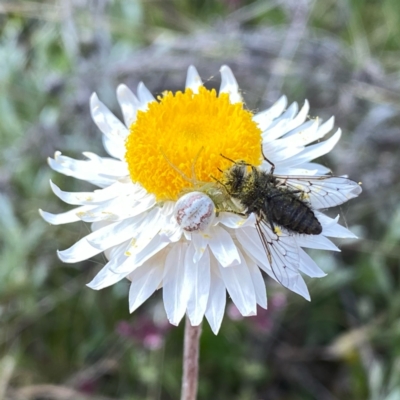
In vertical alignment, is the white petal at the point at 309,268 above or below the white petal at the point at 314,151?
below

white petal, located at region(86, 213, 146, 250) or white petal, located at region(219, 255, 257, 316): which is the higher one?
white petal, located at region(86, 213, 146, 250)

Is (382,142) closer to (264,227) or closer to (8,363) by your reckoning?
(264,227)

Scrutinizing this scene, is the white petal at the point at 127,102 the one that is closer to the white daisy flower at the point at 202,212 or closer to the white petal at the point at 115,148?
the white petal at the point at 115,148

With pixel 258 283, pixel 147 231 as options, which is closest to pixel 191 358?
pixel 258 283

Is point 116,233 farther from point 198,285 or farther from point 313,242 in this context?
point 313,242

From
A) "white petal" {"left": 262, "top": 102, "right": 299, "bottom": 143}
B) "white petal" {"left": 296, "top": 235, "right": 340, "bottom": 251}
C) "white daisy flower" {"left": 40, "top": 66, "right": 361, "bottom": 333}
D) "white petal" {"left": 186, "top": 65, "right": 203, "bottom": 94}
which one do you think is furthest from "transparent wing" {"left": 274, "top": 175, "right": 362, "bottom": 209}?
"white petal" {"left": 186, "top": 65, "right": 203, "bottom": 94}

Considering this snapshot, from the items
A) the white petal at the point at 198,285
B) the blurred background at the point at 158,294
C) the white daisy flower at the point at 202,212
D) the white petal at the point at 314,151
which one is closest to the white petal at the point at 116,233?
the white daisy flower at the point at 202,212

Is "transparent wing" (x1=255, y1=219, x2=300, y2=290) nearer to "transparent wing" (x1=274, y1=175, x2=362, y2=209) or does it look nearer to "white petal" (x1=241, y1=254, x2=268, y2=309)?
"white petal" (x1=241, y1=254, x2=268, y2=309)
